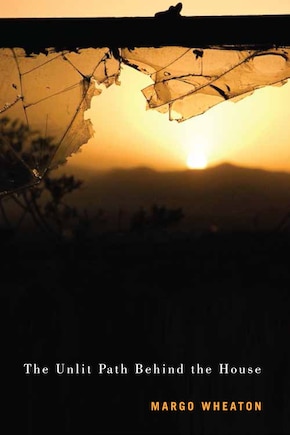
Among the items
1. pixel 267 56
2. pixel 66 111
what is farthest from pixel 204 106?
pixel 66 111

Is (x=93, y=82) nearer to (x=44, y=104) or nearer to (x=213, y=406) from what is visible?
(x=44, y=104)

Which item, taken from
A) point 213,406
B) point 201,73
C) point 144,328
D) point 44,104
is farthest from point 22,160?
point 213,406

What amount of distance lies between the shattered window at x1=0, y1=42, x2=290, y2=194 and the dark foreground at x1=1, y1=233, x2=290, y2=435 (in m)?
0.61

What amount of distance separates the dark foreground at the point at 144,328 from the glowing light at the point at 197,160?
31cm

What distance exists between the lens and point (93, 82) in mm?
1753

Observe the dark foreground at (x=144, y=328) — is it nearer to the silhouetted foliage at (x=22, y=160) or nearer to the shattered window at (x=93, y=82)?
the silhouetted foliage at (x=22, y=160)

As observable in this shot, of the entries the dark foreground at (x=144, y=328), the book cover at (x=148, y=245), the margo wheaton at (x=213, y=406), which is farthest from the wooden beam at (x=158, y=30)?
the margo wheaton at (x=213, y=406)

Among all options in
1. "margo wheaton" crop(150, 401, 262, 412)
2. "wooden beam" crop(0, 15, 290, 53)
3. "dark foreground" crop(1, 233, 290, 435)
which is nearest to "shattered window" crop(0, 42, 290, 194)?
"wooden beam" crop(0, 15, 290, 53)

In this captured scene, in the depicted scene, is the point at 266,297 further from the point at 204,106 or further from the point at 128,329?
the point at 204,106

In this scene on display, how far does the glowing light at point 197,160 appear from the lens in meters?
2.41

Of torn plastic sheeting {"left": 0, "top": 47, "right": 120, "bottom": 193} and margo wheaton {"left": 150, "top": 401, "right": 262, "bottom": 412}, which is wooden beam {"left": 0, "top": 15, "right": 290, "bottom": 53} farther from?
margo wheaton {"left": 150, "top": 401, "right": 262, "bottom": 412}

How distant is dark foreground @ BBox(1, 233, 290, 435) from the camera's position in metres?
1.99

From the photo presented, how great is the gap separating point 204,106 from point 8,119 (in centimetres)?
62

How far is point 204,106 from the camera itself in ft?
5.66
